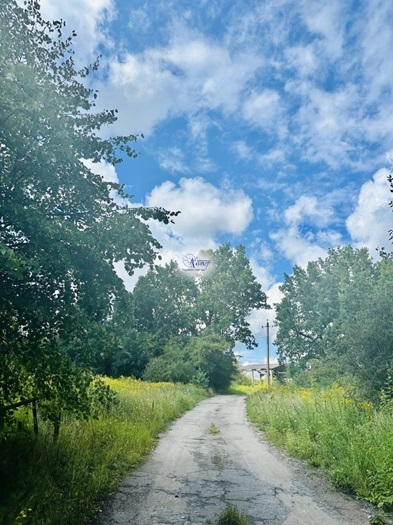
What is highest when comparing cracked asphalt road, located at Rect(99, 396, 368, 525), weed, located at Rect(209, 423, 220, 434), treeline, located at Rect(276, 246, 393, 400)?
treeline, located at Rect(276, 246, 393, 400)

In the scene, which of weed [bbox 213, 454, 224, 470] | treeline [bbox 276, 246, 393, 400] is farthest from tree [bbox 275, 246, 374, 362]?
weed [bbox 213, 454, 224, 470]

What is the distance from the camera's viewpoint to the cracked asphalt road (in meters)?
5.63

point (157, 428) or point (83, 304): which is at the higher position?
point (83, 304)

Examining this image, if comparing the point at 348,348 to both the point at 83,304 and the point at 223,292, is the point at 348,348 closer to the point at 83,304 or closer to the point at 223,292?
the point at 83,304

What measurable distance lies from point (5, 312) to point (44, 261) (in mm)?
1114

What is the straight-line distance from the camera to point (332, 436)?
8328 millimetres

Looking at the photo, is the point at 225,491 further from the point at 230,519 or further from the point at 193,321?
the point at 193,321

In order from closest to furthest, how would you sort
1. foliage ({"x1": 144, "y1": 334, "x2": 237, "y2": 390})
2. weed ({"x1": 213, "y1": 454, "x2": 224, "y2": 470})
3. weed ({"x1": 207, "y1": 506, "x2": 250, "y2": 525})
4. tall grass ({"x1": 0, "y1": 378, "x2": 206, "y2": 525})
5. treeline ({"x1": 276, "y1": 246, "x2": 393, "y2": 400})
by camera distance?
1. tall grass ({"x1": 0, "y1": 378, "x2": 206, "y2": 525})
2. weed ({"x1": 207, "y1": 506, "x2": 250, "y2": 525})
3. weed ({"x1": 213, "y1": 454, "x2": 224, "y2": 470})
4. foliage ({"x1": 144, "y1": 334, "x2": 237, "y2": 390})
5. treeline ({"x1": 276, "y1": 246, "x2": 393, "y2": 400})

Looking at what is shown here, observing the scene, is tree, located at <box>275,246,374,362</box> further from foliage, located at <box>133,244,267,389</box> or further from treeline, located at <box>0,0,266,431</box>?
treeline, located at <box>0,0,266,431</box>

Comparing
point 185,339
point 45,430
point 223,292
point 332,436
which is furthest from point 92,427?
point 223,292

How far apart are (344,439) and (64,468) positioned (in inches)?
204

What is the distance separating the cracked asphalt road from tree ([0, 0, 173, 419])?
1934 millimetres

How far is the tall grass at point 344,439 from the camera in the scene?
6387 millimetres

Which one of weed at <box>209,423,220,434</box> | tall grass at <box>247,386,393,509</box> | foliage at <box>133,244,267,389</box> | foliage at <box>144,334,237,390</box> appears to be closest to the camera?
tall grass at <box>247,386,393,509</box>
